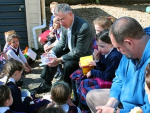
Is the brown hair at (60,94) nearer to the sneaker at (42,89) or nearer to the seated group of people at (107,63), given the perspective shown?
the seated group of people at (107,63)

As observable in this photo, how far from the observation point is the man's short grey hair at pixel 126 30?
2096mm

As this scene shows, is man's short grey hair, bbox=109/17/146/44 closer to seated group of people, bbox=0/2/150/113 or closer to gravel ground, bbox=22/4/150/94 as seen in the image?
seated group of people, bbox=0/2/150/113

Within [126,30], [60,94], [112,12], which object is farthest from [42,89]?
[112,12]

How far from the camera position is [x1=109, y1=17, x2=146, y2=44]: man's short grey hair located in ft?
6.88

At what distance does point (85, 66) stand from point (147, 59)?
1.31 m

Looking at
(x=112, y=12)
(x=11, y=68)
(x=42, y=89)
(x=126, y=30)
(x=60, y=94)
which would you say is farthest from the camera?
(x=112, y=12)

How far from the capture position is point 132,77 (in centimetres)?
231

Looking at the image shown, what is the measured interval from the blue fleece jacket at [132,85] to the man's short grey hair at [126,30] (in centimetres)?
15

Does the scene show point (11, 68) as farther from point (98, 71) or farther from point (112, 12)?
point (112, 12)

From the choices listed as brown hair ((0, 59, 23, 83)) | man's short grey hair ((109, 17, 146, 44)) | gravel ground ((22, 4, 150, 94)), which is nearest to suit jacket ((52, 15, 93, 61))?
brown hair ((0, 59, 23, 83))

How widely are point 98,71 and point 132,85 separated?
0.83 meters

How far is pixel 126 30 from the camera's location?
2.10 m

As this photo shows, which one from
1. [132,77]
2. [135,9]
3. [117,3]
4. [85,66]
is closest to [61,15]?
[85,66]

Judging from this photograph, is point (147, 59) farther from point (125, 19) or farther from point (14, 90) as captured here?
point (14, 90)
